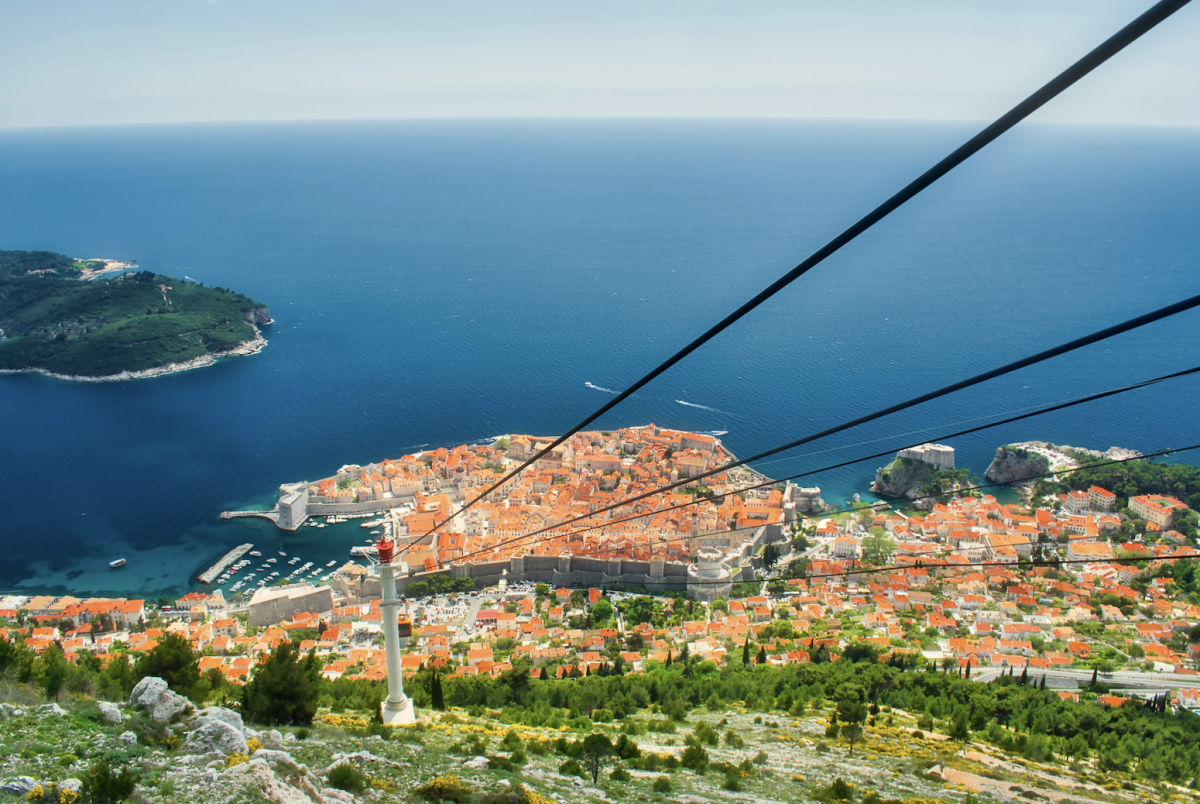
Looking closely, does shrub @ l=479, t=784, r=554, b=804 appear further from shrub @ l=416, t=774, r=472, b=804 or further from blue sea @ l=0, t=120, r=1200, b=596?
blue sea @ l=0, t=120, r=1200, b=596

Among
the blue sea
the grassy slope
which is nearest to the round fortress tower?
the blue sea

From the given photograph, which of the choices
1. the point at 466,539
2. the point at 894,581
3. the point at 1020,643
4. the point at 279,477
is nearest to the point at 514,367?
the point at 279,477

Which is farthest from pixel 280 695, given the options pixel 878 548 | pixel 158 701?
pixel 878 548

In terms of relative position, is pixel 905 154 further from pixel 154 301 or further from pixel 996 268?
pixel 154 301

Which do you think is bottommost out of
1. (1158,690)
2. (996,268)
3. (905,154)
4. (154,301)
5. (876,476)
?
(1158,690)

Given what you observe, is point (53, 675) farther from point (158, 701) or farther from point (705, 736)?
point (705, 736)

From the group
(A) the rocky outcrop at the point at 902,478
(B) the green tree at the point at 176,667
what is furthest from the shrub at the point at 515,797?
(A) the rocky outcrop at the point at 902,478
